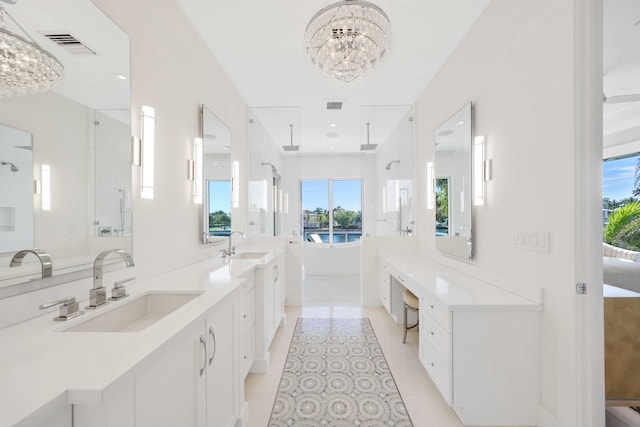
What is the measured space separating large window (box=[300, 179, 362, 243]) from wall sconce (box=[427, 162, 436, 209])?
3.80 m

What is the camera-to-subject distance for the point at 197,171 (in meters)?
2.61

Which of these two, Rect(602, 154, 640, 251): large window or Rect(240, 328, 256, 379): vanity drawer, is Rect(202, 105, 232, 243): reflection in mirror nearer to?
Rect(240, 328, 256, 379): vanity drawer

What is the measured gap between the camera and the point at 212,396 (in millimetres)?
1367

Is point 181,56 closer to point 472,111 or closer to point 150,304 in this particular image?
point 150,304

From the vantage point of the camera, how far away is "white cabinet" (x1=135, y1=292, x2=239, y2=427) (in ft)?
3.03

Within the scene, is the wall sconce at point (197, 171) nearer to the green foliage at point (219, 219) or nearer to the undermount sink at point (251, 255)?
the green foliage at point (219, 219)

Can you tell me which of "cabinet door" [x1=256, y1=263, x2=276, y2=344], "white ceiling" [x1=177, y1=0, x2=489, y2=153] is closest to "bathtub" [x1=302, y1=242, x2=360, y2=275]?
"white ceiling" [x1=177, y1=0, x2=489, y2=153]

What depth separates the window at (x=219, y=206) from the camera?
290 cm

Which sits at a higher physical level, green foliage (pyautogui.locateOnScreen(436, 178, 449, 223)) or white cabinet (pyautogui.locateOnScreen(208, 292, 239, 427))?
green foliage (pyautogui.locateOnScreen(436, 178, 449, 223))

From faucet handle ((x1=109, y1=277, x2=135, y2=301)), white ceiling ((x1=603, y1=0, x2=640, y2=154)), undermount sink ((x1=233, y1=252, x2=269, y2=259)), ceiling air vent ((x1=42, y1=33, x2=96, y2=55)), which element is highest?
white ceiling ((x1=603, y1=0, x2=640, y2=154))

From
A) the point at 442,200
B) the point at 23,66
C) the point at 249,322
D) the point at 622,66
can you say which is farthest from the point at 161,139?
the point at 622,66

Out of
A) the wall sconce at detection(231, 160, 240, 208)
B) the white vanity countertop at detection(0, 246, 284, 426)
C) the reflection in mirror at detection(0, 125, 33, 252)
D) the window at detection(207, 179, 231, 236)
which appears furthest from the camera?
the wall sconce at detection(231, 160, 240, 208)

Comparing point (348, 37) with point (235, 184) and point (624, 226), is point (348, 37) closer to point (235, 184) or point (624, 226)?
point (235, 184)

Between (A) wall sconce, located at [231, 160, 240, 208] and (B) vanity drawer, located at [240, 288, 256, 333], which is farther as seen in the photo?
(A) wall sconce, located at [231, 160, 240, 208]
